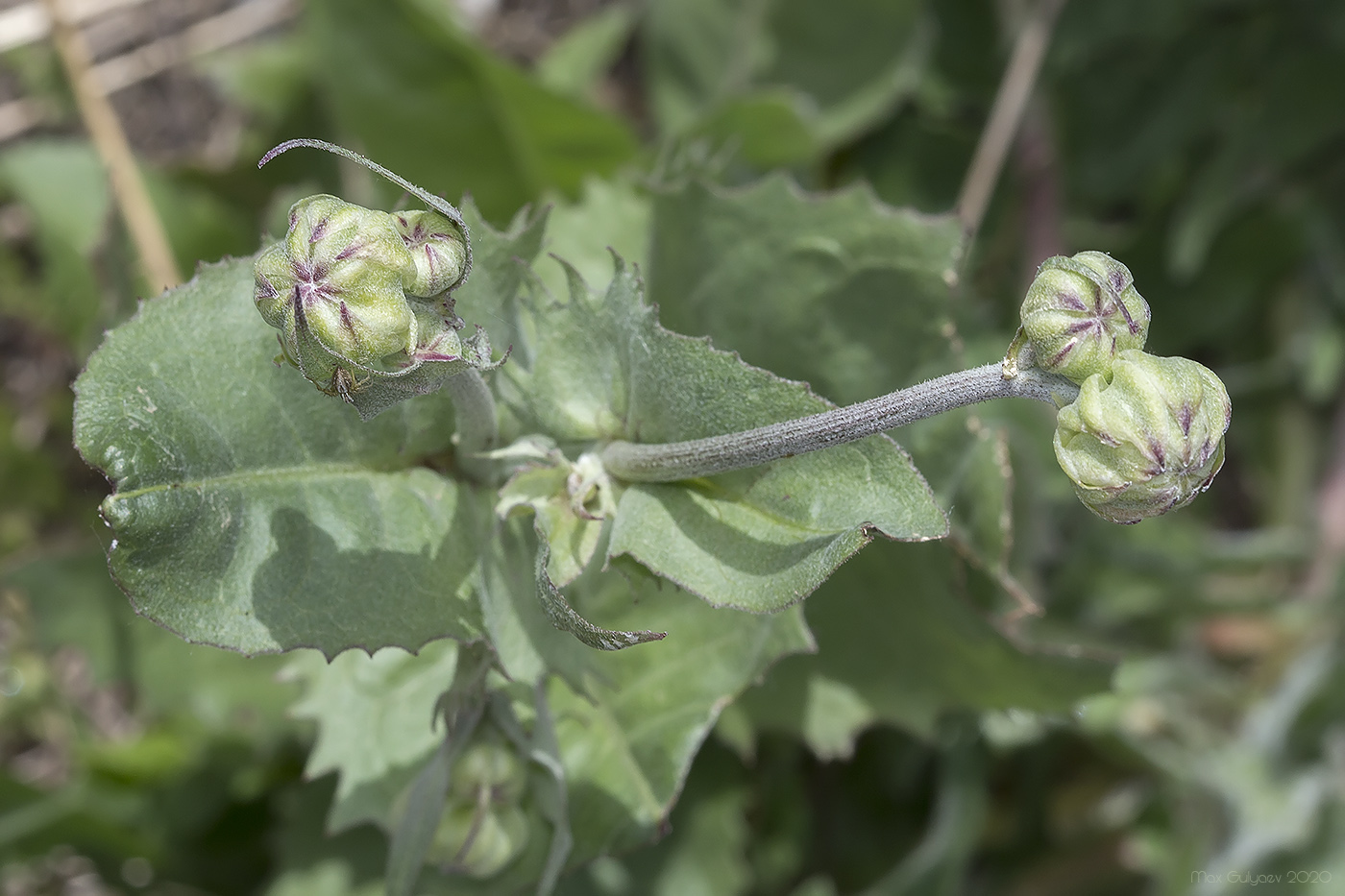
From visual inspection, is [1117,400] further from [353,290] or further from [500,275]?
[500,275]

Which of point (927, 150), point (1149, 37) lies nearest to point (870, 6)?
point (927, 150)

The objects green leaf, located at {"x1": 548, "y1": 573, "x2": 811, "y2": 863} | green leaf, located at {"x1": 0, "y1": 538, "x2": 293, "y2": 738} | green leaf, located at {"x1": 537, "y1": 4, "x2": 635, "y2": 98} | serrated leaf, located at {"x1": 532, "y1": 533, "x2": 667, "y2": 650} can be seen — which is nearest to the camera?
serrated leaf, located at {"x1": 532, "y1": 533, "x2": 667, "y2": 650}

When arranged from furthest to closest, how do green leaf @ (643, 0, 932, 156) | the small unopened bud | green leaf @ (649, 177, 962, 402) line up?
green leaf @ (643, 0, 932, 156) → green leaf @ (649, 177, 962, 402) → the small unopened bud

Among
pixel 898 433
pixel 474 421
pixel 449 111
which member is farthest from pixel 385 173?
pixel 449 111

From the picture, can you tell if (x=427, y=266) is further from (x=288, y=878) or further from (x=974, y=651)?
(x=288, y=878)

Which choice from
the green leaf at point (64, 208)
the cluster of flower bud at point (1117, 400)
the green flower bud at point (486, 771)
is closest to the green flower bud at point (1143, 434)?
the cluster of flower bud at point (1117, 400)

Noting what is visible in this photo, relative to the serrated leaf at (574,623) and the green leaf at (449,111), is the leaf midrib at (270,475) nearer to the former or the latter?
the serrated leaf at (574,623)

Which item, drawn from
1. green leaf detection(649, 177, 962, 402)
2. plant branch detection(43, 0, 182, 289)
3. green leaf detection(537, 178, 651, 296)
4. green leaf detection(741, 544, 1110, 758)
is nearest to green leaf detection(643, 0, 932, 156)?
green leaf detection(537, 178, 651, 296)

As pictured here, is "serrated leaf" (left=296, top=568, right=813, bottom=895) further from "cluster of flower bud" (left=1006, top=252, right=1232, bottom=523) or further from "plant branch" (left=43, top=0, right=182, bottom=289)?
"plant branch" (left=43, top=0, right=182, bottom=289)
